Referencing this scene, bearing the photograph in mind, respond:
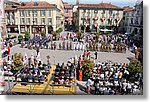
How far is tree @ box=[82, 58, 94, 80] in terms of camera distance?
388cm

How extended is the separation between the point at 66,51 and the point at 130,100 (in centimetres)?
123

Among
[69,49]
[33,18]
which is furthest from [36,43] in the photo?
[69,49]

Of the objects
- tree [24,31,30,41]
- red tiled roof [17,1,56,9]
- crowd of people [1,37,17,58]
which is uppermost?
red tiled roof [17,1,56,9]

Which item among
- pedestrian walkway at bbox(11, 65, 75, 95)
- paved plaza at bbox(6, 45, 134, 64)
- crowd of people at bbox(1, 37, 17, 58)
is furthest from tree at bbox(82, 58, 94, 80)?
crowd of people at bbox(1, 37, 17, 58)

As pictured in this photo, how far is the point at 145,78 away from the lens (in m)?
3.85

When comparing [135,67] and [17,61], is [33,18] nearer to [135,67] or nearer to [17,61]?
[17,61]

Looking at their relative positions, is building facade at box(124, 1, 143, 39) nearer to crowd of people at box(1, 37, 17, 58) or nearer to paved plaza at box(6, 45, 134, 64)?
paved plaza at box(6, 45, 134, 64)

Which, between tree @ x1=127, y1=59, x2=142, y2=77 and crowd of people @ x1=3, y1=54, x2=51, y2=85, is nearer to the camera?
tree @ x1=127, y1=59, x2=142, y2=77

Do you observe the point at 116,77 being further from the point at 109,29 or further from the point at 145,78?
the point at 109,29

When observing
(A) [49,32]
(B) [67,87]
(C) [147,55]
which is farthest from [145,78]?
(A) [49,32]

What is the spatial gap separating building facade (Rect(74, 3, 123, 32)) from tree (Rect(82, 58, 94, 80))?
0.50 m

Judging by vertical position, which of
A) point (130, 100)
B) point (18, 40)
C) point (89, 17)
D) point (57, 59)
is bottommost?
point (130, 100)

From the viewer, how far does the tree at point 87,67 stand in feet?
12.7

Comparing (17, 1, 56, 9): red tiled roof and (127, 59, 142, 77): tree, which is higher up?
(17, 1, 56, 9): red tiled roof
